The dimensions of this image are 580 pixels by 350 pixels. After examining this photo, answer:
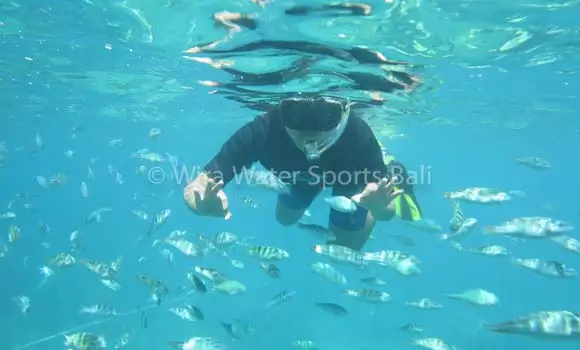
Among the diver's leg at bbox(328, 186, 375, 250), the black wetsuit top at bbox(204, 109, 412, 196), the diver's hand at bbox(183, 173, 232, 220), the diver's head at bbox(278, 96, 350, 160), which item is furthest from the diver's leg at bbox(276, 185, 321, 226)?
the diver's hand at bbox(183, 173, 232, 220)

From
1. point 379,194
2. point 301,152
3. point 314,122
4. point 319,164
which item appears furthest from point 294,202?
point 379,194

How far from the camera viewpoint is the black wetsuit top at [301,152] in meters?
7.86

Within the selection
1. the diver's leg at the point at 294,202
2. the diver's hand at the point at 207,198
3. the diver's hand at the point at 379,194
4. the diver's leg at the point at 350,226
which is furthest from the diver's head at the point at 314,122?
the diver's leg at the point at 294,202

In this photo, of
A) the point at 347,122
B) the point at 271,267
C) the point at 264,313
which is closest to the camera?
the point at 347,122

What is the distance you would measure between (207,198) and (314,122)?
2050 mm

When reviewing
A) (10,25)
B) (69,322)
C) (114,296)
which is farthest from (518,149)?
(10,25)

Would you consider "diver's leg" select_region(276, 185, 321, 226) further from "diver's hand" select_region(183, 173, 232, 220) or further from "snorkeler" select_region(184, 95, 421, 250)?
"diver's hand" select_region(183, 173, 232, 220)

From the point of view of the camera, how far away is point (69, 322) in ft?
76.1

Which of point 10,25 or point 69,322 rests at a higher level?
point 10,25

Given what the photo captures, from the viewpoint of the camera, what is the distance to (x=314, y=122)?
725 cm

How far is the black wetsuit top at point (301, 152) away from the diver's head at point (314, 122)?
0.58 meters

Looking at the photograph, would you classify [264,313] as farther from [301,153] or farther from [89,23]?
[301,153]

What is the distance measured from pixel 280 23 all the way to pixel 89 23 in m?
6.35

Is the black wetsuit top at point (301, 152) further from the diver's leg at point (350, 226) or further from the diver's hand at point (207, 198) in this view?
the diver's hand at point (207, 198)
